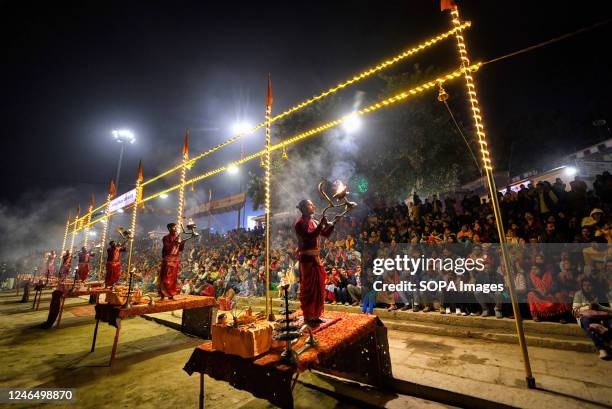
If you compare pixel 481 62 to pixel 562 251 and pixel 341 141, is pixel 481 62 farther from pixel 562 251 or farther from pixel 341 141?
pixel 341 141

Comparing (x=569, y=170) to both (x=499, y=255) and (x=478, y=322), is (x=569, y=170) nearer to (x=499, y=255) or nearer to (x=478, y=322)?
(x=499, y=255)

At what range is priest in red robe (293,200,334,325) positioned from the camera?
13.0 ft

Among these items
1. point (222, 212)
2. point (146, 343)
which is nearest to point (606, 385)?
point (146, 343)

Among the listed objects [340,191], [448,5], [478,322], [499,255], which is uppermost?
[448,5]

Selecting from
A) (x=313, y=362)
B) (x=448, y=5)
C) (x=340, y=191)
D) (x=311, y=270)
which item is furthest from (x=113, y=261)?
(x=448, y=5)

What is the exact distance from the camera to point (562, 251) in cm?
625

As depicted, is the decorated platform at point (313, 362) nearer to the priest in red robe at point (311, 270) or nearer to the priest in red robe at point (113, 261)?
the priest in red robe at point (311, 270)

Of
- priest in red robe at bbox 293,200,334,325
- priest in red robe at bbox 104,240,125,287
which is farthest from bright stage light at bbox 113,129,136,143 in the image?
priest in red robe at bbox 293,200,334,325

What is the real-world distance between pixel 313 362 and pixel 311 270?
4.52 feet

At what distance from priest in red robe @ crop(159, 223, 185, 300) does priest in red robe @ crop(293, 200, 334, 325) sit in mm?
4175

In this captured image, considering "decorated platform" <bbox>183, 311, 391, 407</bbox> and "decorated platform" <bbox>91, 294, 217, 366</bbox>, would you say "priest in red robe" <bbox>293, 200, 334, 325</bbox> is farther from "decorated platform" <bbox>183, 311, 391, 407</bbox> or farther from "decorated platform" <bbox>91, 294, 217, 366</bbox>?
"decorated platform" <bbox>91, 294, 217, 366</bbox>

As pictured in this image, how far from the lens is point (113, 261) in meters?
10.8

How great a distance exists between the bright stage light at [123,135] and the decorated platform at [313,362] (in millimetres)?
21513

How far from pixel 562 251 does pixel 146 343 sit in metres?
10.5
